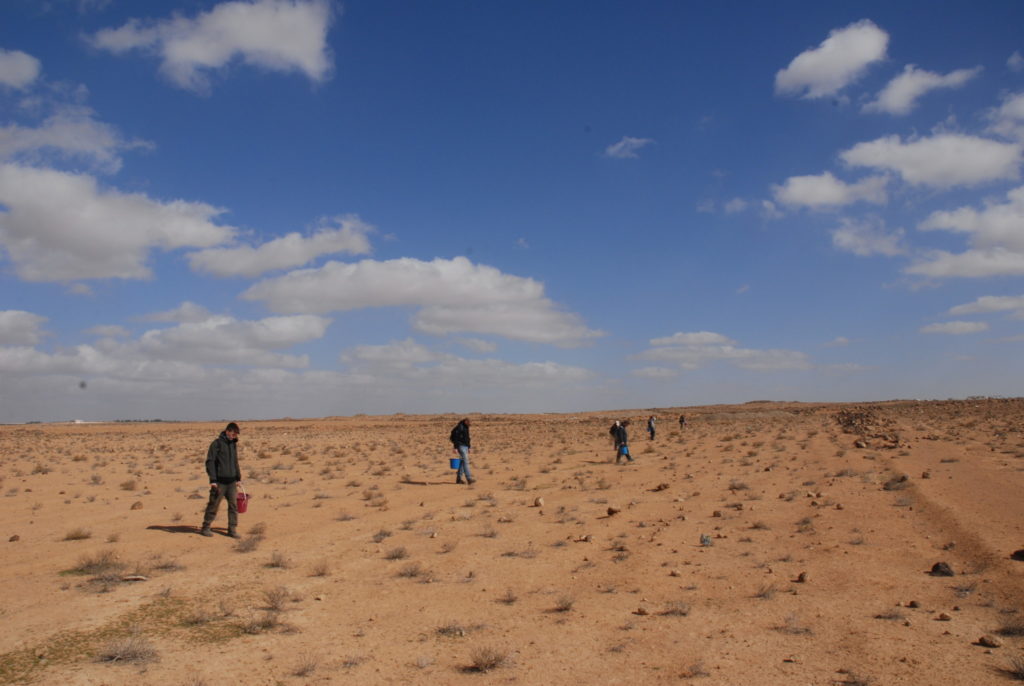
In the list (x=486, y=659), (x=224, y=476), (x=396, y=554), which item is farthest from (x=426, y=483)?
(x=486, y=659)

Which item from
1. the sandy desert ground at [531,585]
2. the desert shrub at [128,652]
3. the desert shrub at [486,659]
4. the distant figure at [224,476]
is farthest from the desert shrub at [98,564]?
the desert shrub at [486,659]

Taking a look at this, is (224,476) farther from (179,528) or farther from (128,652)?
(128,652)

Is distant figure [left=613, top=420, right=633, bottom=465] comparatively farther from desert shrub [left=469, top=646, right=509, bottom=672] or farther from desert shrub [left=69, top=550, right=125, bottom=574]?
desert shrub [left=469, top=646, right=509, bottom=672]

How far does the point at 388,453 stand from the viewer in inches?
1372

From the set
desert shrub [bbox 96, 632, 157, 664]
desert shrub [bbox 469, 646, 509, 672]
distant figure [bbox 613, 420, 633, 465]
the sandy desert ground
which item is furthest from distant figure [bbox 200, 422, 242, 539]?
distant figure [bbox 613, 420, 633, 465]

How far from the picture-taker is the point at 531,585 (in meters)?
9.07

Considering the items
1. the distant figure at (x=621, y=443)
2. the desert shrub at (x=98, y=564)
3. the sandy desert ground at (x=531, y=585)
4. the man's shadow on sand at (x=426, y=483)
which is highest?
the distant figure at (x=621, y=443)

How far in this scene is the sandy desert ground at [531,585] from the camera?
6273 mm

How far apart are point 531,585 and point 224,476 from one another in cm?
644

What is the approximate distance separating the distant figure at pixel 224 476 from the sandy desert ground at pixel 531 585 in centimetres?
41

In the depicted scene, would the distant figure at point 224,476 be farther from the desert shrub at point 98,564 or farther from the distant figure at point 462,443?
the distant figure at point 462,443

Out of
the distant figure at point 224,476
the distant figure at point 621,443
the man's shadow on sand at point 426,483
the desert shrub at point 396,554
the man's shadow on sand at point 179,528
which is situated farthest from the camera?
the distant figure at point 621,443

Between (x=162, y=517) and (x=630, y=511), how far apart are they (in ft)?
34.3

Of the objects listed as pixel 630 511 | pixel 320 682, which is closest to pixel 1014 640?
pixel 320 682
